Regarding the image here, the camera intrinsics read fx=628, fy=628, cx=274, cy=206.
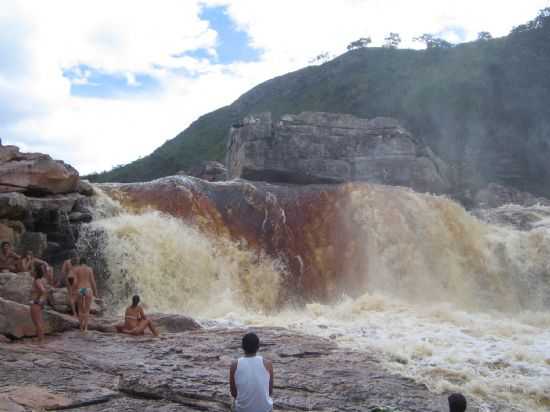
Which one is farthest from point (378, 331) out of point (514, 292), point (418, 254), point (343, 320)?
point (514, 292)

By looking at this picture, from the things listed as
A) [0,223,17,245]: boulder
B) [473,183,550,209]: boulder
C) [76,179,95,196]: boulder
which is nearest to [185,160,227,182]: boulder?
[473,183,550,209]: boulder

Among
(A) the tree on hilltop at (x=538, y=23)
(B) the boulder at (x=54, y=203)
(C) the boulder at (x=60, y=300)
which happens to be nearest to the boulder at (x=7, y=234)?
(B) the boulder at (x=54, y=203)

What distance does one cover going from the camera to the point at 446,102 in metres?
48.3

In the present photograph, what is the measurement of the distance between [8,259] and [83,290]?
2.63m

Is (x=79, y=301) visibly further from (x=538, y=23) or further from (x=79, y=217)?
(x=538, y=23)

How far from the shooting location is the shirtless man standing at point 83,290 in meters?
9.48

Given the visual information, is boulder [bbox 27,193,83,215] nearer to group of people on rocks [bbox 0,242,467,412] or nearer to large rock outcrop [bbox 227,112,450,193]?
group of people on rocks [bbox 0,242,467,412]

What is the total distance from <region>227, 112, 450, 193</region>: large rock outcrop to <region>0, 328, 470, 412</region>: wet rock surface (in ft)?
68.0

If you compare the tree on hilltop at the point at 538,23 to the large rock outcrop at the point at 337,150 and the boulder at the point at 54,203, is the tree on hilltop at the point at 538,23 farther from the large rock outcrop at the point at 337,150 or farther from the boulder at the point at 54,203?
the boulder at the point at 54,203

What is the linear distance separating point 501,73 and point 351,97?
514 inches

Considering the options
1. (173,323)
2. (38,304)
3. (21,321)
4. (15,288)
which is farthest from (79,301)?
(173,323)

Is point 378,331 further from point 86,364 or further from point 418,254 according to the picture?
point 418,254

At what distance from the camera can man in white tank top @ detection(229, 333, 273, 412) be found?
16.6ft

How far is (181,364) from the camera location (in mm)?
7898
